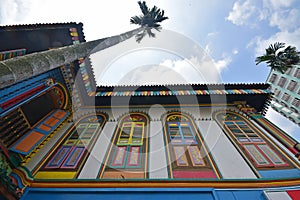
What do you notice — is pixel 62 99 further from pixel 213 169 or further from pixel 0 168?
pixel 213 169

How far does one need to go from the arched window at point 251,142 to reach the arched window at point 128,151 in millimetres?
4164

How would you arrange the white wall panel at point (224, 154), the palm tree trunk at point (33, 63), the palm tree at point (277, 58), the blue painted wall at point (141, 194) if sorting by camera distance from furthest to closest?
1. the palm tree at point (277, 58)
2. the white wall panel at point (224, 154)
3. the blue painted wall at point (141, 194)
4. the palm tree trunk at point (33, 63)

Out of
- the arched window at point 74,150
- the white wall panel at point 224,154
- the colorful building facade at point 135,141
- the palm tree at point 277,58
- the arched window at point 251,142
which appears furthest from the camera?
the palm tree at point 277,58

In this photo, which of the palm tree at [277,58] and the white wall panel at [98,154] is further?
the palm tree at [277,58]

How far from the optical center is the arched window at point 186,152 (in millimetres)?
5625

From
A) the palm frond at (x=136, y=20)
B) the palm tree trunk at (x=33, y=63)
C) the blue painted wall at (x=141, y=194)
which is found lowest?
the blue painted wall at (x=141, y=194)

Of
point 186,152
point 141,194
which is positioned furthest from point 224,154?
point 141,194

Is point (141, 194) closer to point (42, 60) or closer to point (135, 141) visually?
point (135, 141)

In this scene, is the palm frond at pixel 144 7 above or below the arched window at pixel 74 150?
above

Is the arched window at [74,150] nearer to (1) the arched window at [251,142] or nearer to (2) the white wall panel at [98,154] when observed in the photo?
(2) the white wall panel at [98,154]

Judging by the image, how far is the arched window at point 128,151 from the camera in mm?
5641

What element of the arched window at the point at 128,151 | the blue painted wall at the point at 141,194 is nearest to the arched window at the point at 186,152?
the blue painted wall at the point at 141,194

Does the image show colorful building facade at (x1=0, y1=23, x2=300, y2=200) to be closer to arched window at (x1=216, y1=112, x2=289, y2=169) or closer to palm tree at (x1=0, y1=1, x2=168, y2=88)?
arched window at (x1=216, y1=112, x2=289, y2=169)

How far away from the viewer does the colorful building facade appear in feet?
16.0
